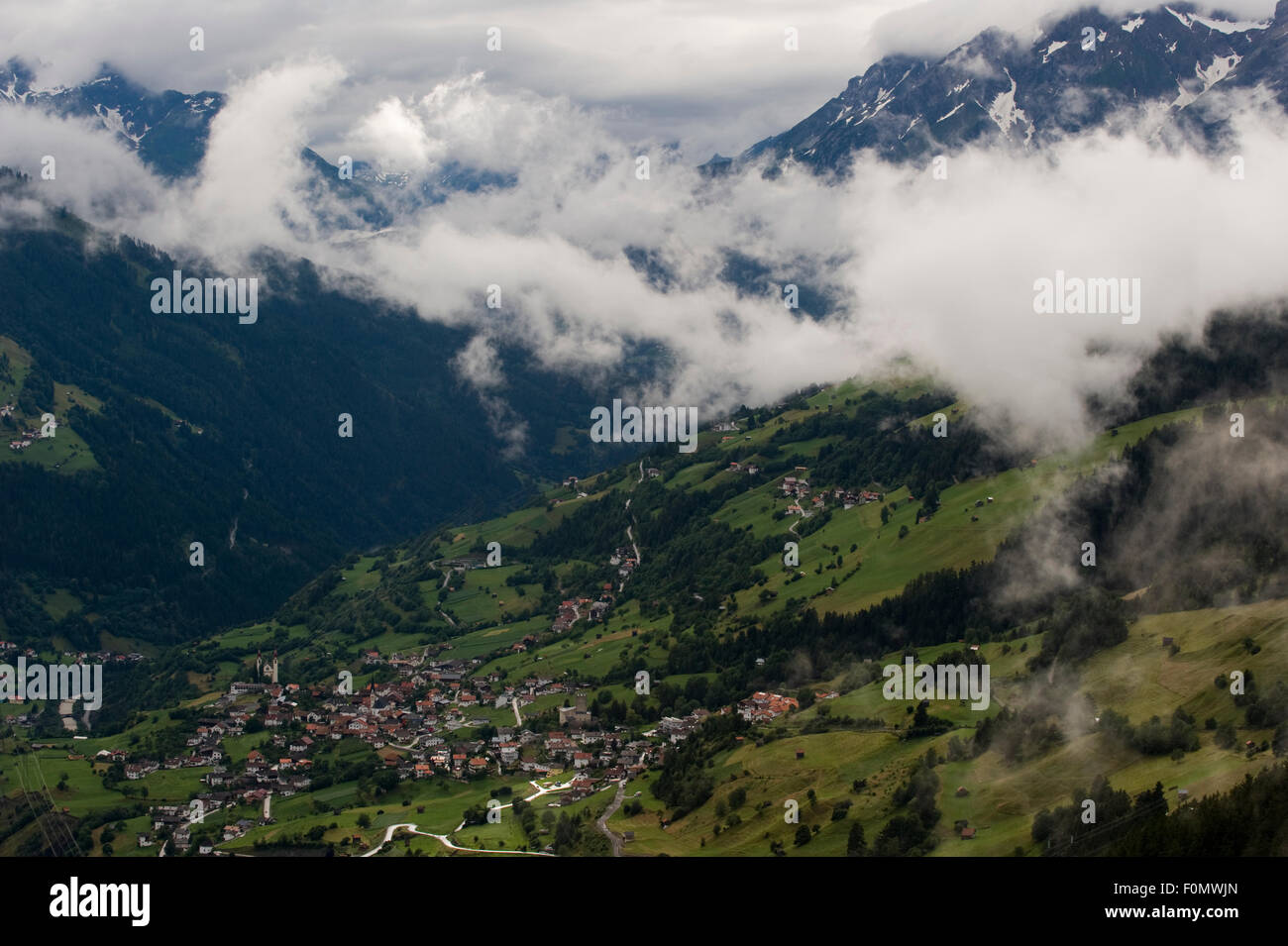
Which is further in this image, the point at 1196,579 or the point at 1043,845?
the point at 1196,579

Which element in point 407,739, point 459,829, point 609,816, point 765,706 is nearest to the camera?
point 459,829

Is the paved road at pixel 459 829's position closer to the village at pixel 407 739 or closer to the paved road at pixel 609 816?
the paved road at pixel 609 816

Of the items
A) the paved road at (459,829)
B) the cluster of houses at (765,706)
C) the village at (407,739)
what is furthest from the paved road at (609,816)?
the cluster of houses at (765,706)

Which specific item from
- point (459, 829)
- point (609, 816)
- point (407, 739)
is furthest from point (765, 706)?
point (407, 739)

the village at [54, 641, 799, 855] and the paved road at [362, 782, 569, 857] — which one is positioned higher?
the village at [54, 641, 799, 855]

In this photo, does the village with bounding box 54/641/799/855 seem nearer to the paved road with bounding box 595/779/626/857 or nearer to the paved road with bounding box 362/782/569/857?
the paved road with bounding box 362/782/569/857

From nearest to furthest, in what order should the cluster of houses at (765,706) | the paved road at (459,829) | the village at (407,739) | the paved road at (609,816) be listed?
1. the paved road at (459,829)
2. the paved road at (609,816)
3. the village at (407,739)
4. the cluster of houses at (765,706)

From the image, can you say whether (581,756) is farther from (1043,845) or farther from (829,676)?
(1043,845)

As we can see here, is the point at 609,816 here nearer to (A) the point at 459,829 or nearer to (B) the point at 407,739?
(A) the point at 459,829

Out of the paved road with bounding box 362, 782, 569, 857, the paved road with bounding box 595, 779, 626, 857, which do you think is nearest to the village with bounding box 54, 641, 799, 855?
the paved road with bounding box 362, 782, 569, 857

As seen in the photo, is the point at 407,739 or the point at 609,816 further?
the point at 407,739
